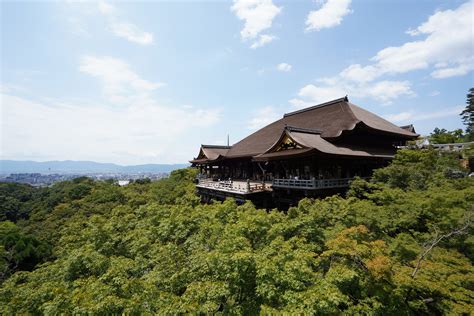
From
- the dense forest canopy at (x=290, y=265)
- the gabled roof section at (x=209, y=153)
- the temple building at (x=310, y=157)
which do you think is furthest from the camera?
the gabled roof section at (x=209, y=153)

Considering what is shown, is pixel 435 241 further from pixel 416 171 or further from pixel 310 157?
pixel 310 157

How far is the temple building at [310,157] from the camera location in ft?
50.3

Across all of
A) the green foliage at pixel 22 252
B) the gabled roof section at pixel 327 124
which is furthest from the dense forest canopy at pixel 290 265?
the green foliage at pixel 22 252

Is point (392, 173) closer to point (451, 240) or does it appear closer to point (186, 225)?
point (451, 240)

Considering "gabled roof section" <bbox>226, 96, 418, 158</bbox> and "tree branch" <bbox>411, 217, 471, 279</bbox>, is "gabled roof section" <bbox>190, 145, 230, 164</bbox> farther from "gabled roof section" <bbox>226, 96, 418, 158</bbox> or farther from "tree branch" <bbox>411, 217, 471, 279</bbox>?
"tree branch" <bbox>411, 217, 471, 279</bbox>

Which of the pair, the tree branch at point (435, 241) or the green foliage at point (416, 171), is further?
the green foliage at point (416, 171)

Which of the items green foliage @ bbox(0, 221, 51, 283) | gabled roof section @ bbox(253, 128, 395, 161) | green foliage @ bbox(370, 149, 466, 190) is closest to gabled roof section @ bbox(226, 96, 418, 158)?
gabled roof section @ bbox(253, 128, 395, 161)

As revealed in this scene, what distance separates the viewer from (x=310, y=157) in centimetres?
1593

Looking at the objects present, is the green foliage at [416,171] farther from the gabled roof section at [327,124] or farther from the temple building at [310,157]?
the gabled roof section at [327,124]

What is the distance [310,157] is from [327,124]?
734 cm

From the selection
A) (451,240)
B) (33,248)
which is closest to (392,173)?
(451,240)

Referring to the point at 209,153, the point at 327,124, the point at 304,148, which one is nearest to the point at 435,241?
the point at 304,148

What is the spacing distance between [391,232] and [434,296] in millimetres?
3915

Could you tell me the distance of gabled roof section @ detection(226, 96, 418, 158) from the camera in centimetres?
2009
